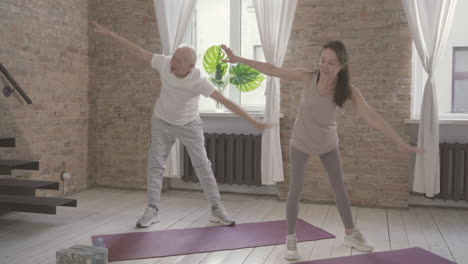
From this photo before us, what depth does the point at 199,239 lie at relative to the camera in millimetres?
3570

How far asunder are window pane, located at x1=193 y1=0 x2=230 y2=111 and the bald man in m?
1.72

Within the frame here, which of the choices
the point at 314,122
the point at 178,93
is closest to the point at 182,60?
the point at 178,93

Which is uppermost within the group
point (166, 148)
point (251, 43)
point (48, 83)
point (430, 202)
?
point (251, 43)

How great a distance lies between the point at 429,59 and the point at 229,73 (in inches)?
82.4

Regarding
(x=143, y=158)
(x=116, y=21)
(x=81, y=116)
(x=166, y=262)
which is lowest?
(x=166, y=262)

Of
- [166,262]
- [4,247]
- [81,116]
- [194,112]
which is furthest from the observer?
[81,116]

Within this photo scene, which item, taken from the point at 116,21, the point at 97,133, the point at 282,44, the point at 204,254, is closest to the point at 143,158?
the point at 97,133

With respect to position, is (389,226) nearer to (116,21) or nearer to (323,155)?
(323,155)

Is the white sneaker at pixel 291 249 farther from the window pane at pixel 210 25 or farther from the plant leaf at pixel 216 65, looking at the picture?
the window pane at pixel 210 25

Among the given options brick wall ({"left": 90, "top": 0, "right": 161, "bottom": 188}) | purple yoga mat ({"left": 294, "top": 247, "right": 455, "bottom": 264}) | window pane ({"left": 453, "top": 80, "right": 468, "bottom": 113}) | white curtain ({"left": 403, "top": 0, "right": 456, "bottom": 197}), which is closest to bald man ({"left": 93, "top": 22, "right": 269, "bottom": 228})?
purple yoga mat ({"left": 294, "top": 247, "right": 455, "bottom": 264})

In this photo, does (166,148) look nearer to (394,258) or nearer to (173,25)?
(173,25)

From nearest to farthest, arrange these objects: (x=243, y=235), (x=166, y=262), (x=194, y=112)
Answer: (x=166, y=262)
(x=243, y=235)
(x=194, y=112)

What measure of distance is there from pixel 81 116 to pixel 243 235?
2.71 m

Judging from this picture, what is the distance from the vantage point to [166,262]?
3.06 m
